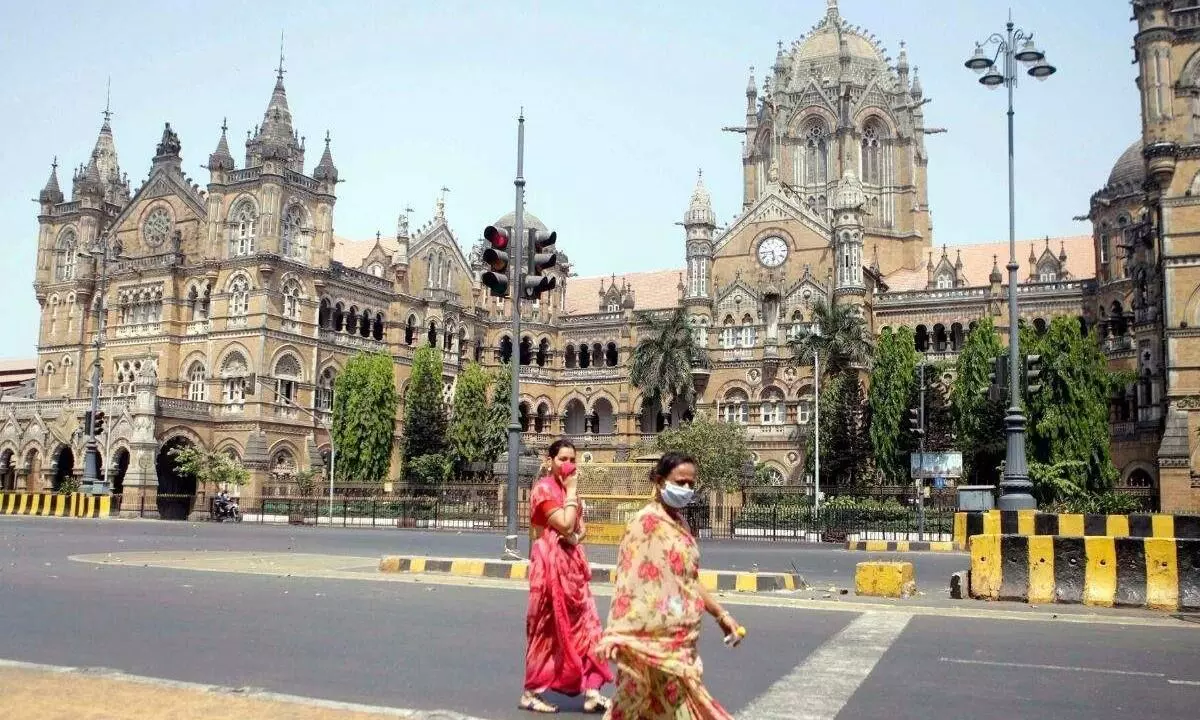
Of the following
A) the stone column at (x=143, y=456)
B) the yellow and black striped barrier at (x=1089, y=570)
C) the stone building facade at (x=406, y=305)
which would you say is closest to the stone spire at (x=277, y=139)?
the stone building facade at (x=406, y=305)

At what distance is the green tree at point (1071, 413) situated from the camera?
1593 inches

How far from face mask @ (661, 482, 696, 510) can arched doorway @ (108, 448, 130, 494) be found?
4574 cm

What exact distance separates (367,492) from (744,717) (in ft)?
131

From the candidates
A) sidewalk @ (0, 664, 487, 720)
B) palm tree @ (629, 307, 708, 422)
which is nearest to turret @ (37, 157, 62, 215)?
palm tree @ (629, 307, 708, 422)

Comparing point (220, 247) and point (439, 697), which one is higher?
point (220, 247)

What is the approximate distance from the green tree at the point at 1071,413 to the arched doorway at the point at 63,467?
4066 cm

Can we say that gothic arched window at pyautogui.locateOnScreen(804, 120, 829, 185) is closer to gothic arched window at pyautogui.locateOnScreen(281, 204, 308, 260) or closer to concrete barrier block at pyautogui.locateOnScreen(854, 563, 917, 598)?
gothic arched window at pyautogui.locateOnScreen(281, 204, 308, 260)

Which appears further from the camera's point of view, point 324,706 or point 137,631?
point 137,631

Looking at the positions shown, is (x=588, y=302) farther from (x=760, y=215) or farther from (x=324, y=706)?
(x=324, y=706)

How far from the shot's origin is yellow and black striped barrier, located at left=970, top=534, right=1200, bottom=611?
13133 mm

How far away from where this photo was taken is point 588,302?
6844cm

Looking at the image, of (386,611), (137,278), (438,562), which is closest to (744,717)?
(386,611)

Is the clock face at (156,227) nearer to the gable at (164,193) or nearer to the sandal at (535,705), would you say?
the gable at (164,193)

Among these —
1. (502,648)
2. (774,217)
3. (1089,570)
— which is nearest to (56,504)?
(774,217)
